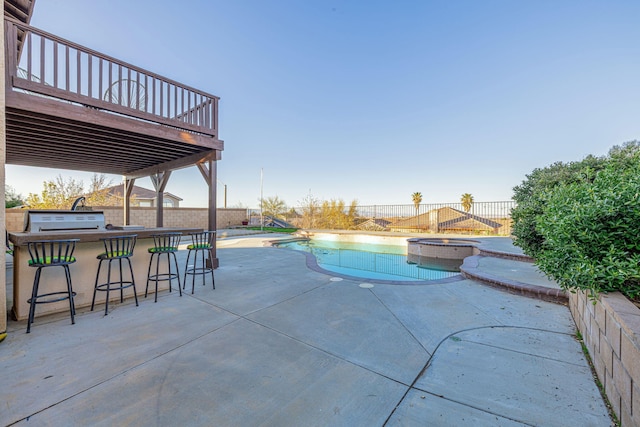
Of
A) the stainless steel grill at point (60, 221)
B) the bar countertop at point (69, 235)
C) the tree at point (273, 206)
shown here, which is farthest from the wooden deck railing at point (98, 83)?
the tree at point (273, 206)

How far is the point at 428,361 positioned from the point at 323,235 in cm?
1033

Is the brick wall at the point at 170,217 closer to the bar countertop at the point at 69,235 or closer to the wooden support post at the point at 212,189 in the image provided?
the wooden support post at the point at 212,189

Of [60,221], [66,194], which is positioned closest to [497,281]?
[60,221]

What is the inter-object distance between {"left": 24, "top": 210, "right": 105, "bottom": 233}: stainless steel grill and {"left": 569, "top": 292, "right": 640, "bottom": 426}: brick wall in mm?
5263

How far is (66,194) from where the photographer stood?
1234cm

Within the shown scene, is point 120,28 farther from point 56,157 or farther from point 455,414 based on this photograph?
point 455,414

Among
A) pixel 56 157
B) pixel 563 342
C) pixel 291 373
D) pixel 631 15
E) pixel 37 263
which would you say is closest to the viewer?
pixel 291 373

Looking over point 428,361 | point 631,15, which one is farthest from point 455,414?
point 631,15

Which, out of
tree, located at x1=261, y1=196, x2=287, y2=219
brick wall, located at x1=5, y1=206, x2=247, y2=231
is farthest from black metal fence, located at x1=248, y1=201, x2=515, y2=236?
brick wall, located at x1=5, y1=206, x2=247, y2=231

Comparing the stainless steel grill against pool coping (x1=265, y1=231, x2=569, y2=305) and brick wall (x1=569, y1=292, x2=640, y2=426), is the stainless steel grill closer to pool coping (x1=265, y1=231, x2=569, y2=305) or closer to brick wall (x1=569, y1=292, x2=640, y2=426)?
pool coping (x1=265, y1=231, x2=569, y2=305)

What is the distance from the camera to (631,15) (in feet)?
17.8

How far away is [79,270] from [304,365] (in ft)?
10.6

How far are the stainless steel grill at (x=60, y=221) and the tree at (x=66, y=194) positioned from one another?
10473mm

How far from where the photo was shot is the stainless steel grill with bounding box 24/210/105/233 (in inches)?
121
